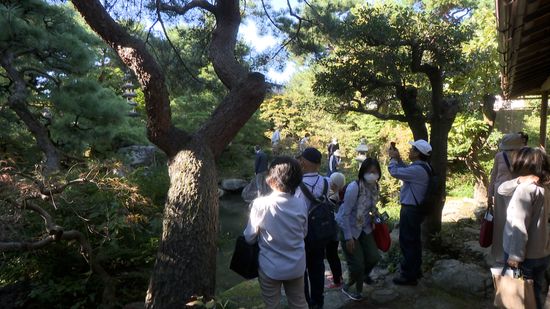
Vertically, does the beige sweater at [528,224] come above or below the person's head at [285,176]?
below

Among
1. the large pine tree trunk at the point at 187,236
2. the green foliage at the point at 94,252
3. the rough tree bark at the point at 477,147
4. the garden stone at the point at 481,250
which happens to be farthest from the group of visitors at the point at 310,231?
the rough tree bark at the point at 477,147

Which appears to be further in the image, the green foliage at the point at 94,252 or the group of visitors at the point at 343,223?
the green foliage at the point at 94,252

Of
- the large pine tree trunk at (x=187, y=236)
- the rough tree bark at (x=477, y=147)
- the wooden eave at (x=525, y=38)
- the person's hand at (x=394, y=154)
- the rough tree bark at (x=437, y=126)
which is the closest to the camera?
the wooden eave at (x=525, y=38)

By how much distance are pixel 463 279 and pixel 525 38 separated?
2.19 metres

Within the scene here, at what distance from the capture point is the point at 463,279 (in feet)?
12.1

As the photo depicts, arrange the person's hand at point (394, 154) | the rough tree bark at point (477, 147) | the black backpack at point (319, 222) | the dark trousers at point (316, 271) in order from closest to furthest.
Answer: the black backpack at point (319, 222)
the dark trousers at point (316, 271)
the person's hand at point (394, 154)
the rough tree bark at point (477, 147)

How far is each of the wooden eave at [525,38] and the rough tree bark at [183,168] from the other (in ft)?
7.38

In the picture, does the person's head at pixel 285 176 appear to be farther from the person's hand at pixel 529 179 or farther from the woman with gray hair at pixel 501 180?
the woman with gray hair at pixel 501 180

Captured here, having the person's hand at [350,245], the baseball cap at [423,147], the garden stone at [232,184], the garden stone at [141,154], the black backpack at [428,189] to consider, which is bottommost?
the person's hand at [350,245]

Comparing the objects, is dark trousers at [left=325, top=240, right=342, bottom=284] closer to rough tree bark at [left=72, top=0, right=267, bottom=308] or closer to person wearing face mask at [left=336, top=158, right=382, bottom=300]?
person wearing face mask at [left=336, top=158, right=382, bottom=300]

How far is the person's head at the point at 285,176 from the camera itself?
2.42 m

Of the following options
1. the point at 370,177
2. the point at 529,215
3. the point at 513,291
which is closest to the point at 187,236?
the point at 370,177

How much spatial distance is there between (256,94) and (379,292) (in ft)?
7.51

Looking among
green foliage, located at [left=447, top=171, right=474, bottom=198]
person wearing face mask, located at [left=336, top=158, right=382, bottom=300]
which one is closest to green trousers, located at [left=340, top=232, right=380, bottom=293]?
person wearing face mask, located at [left=336, top=158, right=382, bottom=300]
